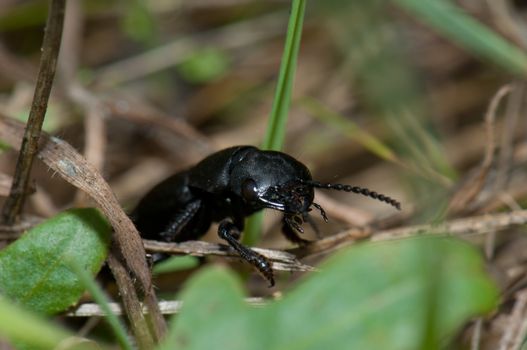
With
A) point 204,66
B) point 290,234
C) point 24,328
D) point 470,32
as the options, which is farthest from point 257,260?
point 204,66

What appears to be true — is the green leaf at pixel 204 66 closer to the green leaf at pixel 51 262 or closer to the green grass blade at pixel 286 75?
the green grass blade at pixel 286 75

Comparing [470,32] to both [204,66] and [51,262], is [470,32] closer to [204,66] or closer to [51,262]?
[204,66]

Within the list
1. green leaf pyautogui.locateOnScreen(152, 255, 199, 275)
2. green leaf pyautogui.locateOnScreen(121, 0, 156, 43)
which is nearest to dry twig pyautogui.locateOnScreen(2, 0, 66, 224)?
green leaf pyautogui.locateOnScreen(152, 255, 199, 275)

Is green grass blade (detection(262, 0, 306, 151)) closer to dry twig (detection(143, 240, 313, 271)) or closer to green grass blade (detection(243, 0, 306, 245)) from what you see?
green grass blade (detection(243, 0, 306, 245))

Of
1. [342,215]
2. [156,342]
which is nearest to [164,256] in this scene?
[156,342]

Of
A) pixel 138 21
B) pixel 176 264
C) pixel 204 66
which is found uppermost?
pixel 138 21

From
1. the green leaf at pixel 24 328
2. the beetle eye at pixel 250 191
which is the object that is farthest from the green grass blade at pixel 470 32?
the green leaf at pixel 24 328
